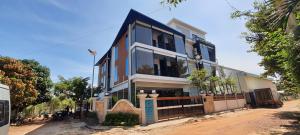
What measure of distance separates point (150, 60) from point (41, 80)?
16.7m

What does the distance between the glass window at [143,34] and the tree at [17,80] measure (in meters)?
12.0

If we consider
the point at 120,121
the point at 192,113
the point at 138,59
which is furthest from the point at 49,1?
the point at 192,113

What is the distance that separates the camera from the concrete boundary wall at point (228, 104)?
16.3 meters

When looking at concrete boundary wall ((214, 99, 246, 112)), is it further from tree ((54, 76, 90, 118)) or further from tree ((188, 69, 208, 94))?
tree ((54, 76, 90, 118))

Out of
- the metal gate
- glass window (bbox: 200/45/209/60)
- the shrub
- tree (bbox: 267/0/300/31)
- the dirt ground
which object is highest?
glass window (bbox: 200/45/209/60)

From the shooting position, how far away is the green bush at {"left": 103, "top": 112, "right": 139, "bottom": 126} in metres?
11.0

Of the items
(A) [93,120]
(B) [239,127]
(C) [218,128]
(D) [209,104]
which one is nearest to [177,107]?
(D) [209,104]

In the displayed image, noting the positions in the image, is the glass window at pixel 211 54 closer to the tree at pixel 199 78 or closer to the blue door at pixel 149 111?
the tree at pixel 199 78

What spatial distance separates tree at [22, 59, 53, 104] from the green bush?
15314 millimetres

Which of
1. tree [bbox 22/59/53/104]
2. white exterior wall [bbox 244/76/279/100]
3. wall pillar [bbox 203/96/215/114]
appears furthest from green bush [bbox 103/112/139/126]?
white exterior wall [bbox 244/76/279/100]

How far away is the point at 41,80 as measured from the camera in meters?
22.2

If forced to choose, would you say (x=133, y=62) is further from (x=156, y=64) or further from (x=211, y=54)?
(x=211, y=54)

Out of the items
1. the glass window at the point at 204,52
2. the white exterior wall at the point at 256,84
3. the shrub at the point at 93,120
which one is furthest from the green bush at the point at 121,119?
the white exterior wall at the point at 256,84

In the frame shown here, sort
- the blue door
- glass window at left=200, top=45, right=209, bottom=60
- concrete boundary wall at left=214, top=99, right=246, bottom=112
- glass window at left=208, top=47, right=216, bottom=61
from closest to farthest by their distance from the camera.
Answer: the blue door
concrete boundary wall at left=214, top=99, right=246, bottom=112
glass window at left=200, top=45, right=209, bottom=60
glass window at left=208, top=47, right=216, bottom=61
